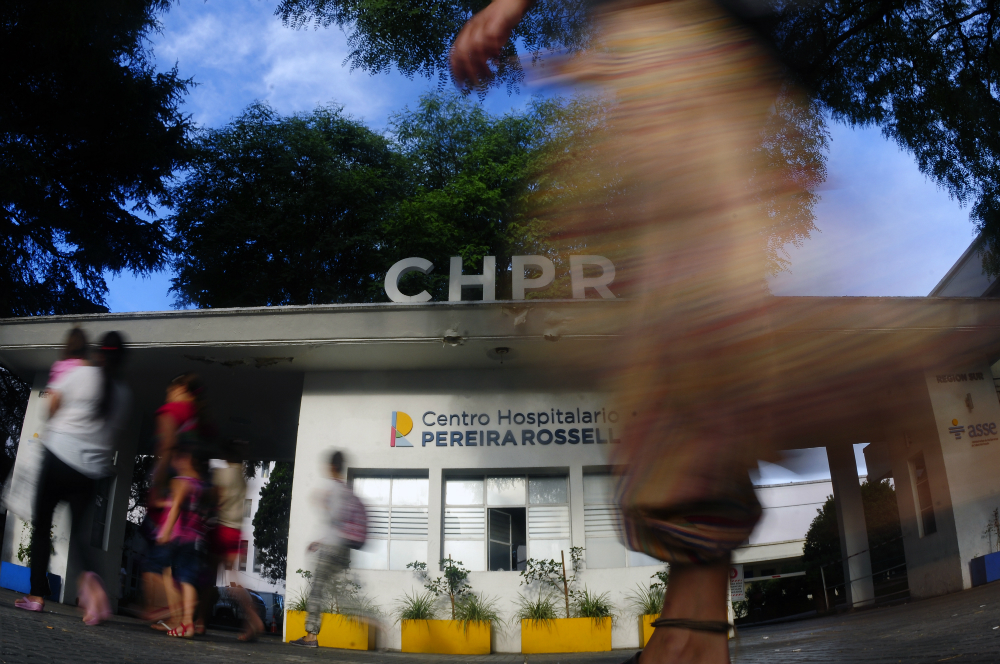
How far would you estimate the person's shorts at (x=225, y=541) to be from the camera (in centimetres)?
497

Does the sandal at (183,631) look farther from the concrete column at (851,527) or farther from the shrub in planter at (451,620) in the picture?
the concrete column at (851,527)

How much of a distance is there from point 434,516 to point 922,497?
867cm

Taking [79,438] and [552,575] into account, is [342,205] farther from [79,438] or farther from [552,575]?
[79,438]

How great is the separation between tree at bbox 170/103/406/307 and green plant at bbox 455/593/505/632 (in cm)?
1206

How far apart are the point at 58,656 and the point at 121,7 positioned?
1425 centimetres

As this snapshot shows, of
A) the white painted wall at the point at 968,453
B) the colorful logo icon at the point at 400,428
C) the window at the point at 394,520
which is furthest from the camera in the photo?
the colorful logo icon at the point at 400,428

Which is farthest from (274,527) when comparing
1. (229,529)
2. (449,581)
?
(229,529)

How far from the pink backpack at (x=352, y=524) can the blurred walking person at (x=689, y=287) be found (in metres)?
5.63

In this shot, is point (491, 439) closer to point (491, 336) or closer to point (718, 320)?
point (491, 336)

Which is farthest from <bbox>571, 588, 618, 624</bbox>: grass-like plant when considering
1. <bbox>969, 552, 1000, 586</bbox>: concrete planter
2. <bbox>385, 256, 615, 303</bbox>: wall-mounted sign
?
<bbox>969, 552, 1000, 586</bbox>: concrete planter

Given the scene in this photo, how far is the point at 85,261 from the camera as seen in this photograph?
15969mm

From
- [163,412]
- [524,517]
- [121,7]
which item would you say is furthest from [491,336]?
[121,7]

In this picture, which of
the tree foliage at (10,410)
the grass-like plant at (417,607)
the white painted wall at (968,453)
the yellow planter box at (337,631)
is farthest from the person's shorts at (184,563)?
the tree foliage at (10,410)

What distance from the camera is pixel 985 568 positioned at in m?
9.51
